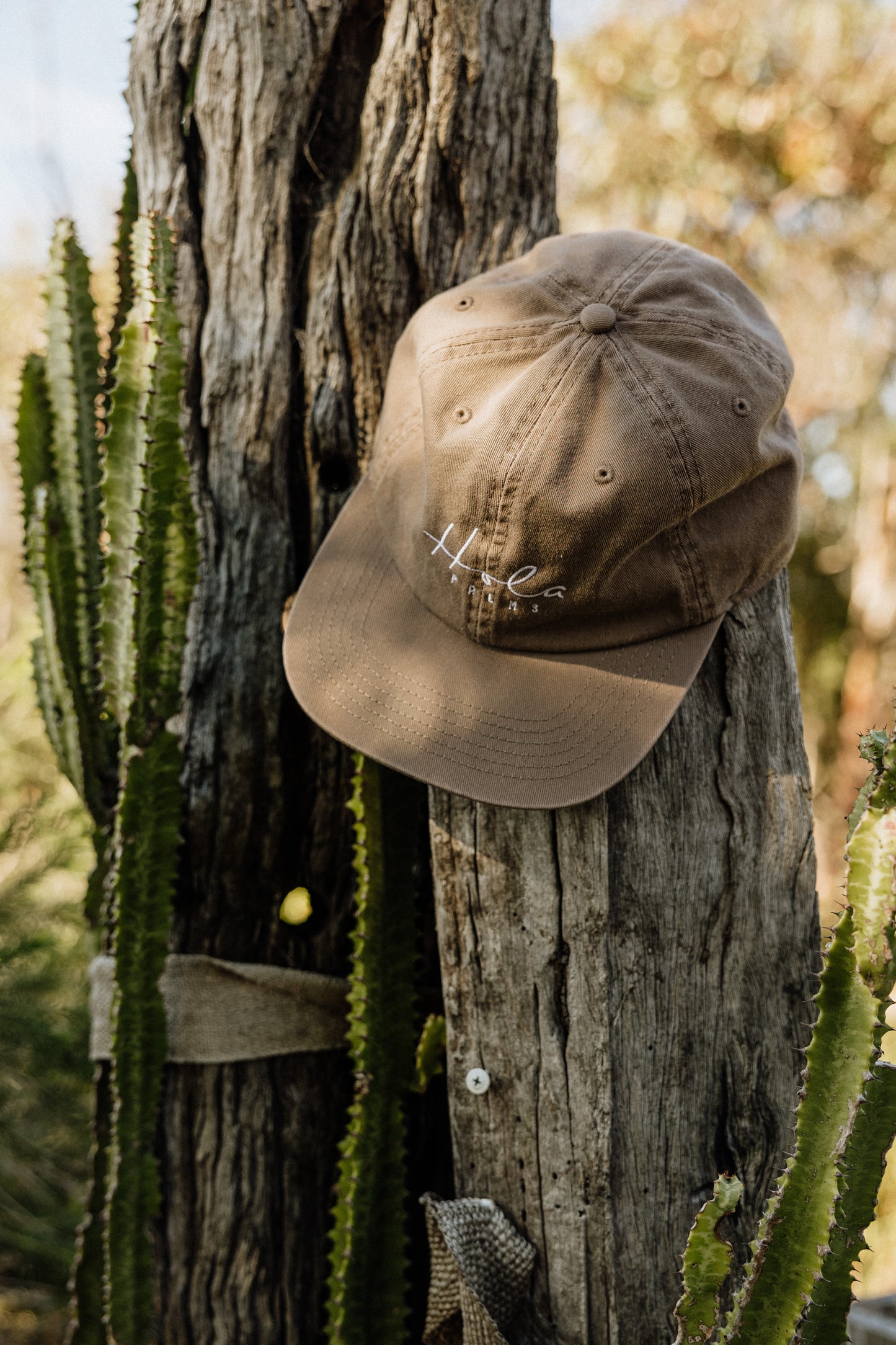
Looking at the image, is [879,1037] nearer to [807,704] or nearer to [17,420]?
[17,420]

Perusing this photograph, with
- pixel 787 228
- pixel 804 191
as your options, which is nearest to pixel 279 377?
pixel 804 191

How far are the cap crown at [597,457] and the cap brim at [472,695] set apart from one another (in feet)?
0.13

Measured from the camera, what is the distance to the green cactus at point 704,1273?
1054 mm

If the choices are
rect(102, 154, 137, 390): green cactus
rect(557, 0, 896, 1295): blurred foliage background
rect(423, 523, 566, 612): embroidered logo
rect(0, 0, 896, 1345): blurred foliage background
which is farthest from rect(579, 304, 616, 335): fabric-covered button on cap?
rect(557, 0, 896, 1295): blurred foliage background

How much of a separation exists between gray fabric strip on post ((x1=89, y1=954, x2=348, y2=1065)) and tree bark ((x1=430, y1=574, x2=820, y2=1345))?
0.39 m

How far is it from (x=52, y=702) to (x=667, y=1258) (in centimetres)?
144

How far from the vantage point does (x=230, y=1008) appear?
5.53 ft

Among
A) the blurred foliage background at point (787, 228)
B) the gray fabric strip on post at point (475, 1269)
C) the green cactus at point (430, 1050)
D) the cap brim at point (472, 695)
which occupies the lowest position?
the gray fabric strip on post at point (475, 1269)

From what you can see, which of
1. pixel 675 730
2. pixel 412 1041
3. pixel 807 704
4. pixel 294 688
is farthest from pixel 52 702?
pixel 807 704

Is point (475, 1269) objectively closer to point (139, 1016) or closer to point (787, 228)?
point (139, 1016)

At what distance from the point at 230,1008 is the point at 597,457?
1190 millimetres

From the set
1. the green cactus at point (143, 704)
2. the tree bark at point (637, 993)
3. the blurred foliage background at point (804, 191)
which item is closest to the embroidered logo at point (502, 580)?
the tree bark at point (637, 993)

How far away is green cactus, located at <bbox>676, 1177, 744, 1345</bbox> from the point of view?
1.05 m

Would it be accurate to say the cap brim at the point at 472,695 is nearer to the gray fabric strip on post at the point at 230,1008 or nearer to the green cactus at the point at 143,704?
the green cactus at the point at 143,704
